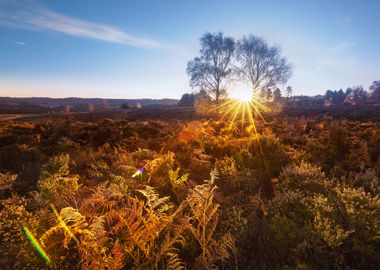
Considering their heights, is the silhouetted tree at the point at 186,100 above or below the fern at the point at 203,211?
below

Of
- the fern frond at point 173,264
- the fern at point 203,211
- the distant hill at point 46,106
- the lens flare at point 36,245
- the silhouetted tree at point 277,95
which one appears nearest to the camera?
the fern frond at point 173,264

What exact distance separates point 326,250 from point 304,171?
234cm

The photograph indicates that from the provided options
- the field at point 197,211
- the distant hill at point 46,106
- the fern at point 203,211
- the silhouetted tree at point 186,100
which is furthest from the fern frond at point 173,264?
the silhouetted tree at point 186,100

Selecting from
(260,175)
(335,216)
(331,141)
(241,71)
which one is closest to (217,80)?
(241,71)

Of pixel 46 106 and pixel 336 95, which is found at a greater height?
pixel 336 95

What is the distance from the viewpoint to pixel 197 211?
2742 mm

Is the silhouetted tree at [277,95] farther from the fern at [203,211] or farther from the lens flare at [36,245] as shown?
the lens flare at [36,245]

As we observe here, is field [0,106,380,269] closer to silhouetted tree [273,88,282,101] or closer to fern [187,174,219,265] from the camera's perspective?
fern [187,174,219,265]

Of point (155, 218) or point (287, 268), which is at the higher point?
point (155, 218)

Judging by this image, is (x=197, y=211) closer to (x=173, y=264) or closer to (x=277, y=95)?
(x=173, y=264)

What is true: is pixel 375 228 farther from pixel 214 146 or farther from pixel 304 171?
pixel 214 146

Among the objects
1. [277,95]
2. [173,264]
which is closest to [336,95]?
[277,95]

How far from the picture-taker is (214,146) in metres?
8.74

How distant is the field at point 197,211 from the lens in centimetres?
270
